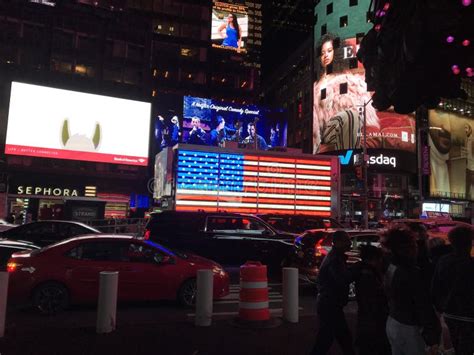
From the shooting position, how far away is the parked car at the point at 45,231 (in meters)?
14.2

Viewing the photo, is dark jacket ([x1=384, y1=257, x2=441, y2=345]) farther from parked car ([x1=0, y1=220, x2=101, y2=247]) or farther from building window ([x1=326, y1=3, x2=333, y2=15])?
building window ([x1=326, y1=3, x2=333, y2=15])

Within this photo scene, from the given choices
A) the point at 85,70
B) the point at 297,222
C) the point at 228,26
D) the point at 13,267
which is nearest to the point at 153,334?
the point at 13,267

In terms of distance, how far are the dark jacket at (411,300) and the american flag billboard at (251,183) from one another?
13.2 meters

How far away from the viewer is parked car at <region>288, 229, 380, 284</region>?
10.7m

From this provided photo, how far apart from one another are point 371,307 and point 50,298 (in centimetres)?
659

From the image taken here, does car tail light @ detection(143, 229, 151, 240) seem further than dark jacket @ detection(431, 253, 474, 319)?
Yes

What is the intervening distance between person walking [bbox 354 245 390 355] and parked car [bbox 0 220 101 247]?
11572mm

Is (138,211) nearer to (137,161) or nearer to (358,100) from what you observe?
(137,161)

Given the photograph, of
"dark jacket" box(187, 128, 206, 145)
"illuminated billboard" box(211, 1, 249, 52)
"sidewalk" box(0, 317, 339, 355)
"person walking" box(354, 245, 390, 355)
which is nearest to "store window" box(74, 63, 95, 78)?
"dark jacket" box(187, 128, 206, 145)

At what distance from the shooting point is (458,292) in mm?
3764

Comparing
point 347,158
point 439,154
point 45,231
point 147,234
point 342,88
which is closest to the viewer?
point 147,234

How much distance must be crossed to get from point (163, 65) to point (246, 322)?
6117cm

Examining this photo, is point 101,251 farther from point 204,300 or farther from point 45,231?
point 45,231

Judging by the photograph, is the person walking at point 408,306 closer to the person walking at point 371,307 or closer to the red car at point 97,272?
the person walking at point 371,307
